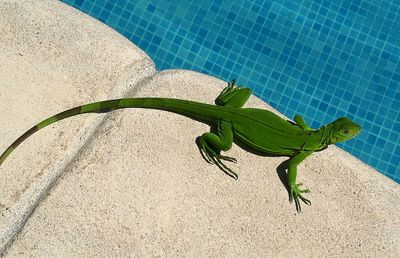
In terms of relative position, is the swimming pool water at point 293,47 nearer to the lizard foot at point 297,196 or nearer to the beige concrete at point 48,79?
the beige concrete at point 48,79

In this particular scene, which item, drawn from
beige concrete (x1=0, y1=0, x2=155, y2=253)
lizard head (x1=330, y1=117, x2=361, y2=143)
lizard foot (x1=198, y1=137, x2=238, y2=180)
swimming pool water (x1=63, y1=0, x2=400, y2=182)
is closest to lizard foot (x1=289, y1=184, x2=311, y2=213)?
lizard foot (x1=198, y1=137, x2=238, y2=180)

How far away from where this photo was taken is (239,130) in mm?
4016

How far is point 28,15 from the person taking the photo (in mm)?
4219

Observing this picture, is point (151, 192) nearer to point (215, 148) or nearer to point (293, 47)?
point (215, 148)

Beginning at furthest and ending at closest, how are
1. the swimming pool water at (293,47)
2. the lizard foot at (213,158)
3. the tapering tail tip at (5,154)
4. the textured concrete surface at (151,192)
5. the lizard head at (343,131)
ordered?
1. the swimming pool water at (293,47)
2. the lizard head at (343,131)
3. the lizard foot at (213,158)
4. the tapering tail tip at (5,154)
5. the textured concrete surface at (151,192)

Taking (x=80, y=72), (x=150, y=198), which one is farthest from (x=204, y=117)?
(x=80, y=72)

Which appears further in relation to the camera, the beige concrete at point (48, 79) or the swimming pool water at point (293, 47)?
the swimming pool water at point (293, 47)

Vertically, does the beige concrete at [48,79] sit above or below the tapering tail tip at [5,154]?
above

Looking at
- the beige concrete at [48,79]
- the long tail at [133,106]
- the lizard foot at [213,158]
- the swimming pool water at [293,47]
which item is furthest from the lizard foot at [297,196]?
the swimming pool water at [293,47]

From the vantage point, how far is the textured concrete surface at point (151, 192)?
354 centimetres

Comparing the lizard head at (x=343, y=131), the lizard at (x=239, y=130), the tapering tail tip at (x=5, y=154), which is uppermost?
the lizard head at (x=343, y=131)

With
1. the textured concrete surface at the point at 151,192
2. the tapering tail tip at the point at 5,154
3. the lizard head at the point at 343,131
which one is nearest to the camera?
the textured concrete surface at the point at 151,192

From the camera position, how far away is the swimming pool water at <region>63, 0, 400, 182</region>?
19.4 ft

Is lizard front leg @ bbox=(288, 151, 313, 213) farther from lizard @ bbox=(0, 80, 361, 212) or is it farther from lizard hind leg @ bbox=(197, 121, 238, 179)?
lizard hind leg @ bbox=(197, 121, 238, 179)
